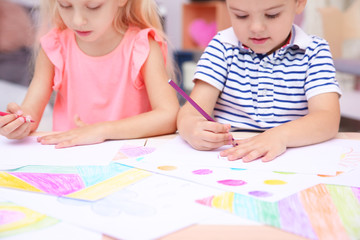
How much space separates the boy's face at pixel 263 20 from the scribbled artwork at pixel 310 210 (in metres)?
0.41

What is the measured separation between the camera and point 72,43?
1186 millimetres

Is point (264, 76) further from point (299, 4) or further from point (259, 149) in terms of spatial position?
point (259, 149)

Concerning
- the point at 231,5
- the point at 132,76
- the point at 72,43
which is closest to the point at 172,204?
the point at 231,5

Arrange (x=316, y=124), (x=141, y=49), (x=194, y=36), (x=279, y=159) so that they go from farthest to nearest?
(x=194, y=36) → (x=141, y=49) → (x=316, y=124) → (x=279, y=159)

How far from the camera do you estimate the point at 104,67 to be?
1168 mm

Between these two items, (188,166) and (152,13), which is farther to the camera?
(152,13)

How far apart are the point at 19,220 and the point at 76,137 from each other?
0.36 m

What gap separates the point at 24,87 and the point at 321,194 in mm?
2468

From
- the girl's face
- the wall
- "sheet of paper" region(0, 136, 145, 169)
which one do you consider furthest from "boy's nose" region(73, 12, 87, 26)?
the wall

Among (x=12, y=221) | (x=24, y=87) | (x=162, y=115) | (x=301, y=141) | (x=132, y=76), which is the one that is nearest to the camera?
(x=12, y=221)

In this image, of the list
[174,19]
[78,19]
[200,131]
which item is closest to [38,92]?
[78,19]

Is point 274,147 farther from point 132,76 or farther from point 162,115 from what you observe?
point 132,76

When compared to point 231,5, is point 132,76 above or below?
below

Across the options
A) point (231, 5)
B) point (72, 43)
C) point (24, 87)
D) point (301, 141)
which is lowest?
point (24, 87)
